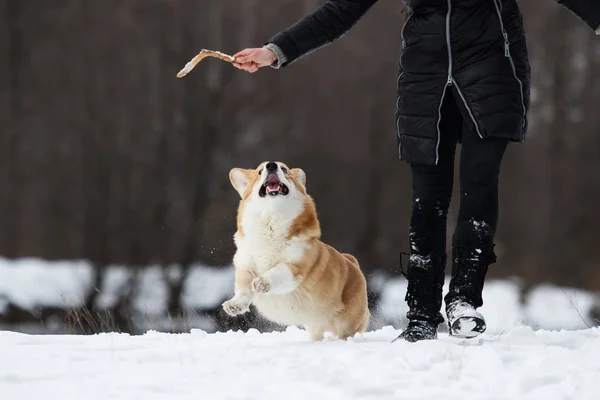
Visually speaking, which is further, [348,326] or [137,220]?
[137,220]

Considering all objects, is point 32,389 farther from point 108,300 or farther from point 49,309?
point 108,300

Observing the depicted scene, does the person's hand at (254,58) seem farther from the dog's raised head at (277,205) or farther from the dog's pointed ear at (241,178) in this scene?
the dog's pointed ear at (241,178)

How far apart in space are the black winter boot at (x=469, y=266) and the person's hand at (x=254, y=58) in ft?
3.70

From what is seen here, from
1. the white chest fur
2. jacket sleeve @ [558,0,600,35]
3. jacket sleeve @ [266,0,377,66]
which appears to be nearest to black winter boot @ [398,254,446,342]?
the white chest fur

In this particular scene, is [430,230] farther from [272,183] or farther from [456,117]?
[272,183]

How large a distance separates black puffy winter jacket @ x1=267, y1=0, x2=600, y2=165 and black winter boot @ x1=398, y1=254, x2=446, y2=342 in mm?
480

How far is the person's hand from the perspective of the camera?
322cm

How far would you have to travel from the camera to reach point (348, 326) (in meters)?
3.85

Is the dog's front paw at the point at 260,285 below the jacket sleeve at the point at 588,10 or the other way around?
below

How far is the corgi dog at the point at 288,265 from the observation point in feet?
11.6

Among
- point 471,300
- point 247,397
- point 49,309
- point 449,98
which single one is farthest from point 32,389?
point 49,309

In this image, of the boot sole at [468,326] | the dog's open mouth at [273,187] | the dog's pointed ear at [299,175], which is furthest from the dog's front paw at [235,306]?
the boot sole at [468,326]

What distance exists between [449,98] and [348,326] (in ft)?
4.46

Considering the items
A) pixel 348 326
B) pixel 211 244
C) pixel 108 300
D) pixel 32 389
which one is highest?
pixel 32 389
